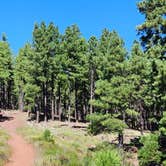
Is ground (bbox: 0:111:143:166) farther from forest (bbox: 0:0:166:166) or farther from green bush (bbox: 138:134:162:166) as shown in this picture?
green bush (bbox: 138:134:162:166)

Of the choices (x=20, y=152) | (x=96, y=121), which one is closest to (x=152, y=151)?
(x=96, y=121)

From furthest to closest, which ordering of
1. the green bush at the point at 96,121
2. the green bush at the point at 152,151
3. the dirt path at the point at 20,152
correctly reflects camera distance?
the green bush at the point at 96,121, the dirt path at the point at 20,152, the green bush at the point at 152,151

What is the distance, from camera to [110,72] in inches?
1596

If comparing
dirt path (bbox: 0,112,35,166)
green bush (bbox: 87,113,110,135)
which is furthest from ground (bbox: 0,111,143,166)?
green bush (bbox: 87,113,110,135)

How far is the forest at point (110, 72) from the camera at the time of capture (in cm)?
2666

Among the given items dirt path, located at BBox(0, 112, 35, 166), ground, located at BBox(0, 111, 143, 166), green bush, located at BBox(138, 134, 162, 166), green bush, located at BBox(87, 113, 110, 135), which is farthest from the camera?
green bush, located at BBox(87, 113, 110, 135)

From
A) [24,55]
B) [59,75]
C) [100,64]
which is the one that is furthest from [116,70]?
[24,55]

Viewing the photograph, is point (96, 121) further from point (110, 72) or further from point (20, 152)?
point (20, 152)

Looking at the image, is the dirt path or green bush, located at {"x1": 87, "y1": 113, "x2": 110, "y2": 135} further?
green bush, located at {"x1": 87, "y1": 113, "x2": 110, "y2": 135}

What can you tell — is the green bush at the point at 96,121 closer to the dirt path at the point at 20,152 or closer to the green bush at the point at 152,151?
the dirt path at the point at 20,152

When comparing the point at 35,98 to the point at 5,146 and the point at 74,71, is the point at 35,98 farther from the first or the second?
the point at 5,146

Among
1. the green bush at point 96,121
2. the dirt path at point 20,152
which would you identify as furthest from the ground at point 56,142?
the green bush at point 96,121

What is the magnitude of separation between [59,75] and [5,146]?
2539 centimetres

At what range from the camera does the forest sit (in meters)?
26.7
